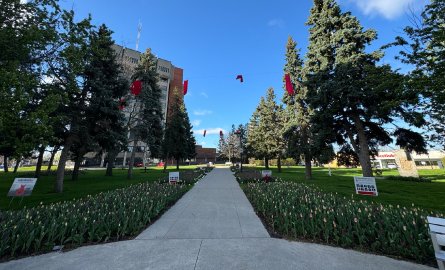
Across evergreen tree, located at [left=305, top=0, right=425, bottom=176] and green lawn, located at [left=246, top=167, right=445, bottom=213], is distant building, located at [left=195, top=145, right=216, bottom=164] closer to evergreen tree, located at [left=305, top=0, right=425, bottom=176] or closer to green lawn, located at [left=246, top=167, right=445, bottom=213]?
green lawn, located at [left=246, top=167, right=445, bottom=213]

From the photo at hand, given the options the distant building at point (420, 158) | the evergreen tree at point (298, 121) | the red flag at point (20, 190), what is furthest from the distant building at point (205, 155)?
the red flag at point (20, 190)

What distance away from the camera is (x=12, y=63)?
7.70m

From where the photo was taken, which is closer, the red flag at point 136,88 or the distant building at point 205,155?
the red flag at point 136,88

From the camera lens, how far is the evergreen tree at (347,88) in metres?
14.0

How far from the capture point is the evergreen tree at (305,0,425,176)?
1399 cm

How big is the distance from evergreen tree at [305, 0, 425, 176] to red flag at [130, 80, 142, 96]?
18230 millimetres

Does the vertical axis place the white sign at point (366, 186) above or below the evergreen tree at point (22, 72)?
below

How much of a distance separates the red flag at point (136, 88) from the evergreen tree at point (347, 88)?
1823 cm

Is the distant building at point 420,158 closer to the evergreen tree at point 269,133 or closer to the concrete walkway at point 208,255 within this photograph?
the evergreen tree at point 269,133

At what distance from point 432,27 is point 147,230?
13.8m

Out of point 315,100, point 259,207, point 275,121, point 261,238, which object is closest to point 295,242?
point 261,238

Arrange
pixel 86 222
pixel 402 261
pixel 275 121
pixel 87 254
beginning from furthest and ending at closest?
pixel 275 121 < pixel 86 222 < pixel 87 254 < pixel 402 261

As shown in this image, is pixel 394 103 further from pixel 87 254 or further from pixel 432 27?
pixel 87 254

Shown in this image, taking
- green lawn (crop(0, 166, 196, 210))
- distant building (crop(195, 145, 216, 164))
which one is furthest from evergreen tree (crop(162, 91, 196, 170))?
distant building (crop(195, 145, 216, 164))
